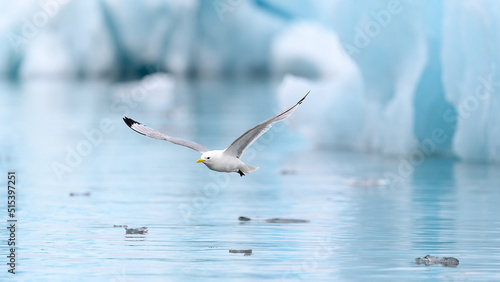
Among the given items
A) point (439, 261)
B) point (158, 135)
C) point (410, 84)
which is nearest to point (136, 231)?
point (158, 135)

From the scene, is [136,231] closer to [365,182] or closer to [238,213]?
[238,213]

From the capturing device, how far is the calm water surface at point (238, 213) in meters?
7.92

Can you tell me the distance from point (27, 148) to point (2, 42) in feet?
110

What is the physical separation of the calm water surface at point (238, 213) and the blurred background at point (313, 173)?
29 millimetres

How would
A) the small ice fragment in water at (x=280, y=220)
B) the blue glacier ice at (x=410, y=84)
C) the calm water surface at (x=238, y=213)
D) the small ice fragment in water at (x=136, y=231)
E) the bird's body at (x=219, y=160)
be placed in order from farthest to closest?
the blue glacier ice at (x=410, y=84), the small ice fragment in water at (x=280, y=220), the small ice fragment in water at (x=136, y=231), the bird's body at (x=219, y=160), the calm water surface at (x=238, y=213)

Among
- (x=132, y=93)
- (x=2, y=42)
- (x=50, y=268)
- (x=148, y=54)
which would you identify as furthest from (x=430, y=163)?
(x=2, y=42)

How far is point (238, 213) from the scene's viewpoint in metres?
11.3

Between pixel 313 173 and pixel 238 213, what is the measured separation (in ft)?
14.2

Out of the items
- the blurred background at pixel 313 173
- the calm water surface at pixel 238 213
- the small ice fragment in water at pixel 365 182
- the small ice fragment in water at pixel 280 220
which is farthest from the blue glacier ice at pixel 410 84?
the small ice fragment in water at pixel 280 220

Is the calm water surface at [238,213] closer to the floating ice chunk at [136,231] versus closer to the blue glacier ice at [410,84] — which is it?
the floating ice chunk at [136,231]

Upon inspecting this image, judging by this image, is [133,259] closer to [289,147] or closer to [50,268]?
[50,268]

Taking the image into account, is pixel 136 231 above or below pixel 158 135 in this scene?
below

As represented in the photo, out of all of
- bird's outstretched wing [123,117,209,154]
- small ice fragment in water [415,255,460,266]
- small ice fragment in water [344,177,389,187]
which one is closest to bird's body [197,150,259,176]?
bird's outstretched wing [123,117,209,154]

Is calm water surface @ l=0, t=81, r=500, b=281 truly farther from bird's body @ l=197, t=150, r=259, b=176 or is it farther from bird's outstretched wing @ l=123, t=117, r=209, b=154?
bird's outstretched wing @ l=123, t=117, r=209, b=154
